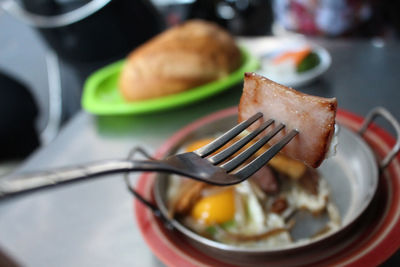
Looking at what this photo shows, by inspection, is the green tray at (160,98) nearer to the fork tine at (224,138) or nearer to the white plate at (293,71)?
the white plate at (293,71)

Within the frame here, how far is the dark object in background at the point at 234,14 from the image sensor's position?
171cm

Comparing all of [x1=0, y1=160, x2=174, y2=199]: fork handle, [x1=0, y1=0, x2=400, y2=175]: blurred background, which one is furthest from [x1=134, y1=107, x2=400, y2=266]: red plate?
[x1=0, y1=0, x2=400, y2=175]: blurred background

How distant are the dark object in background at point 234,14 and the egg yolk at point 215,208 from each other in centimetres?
127

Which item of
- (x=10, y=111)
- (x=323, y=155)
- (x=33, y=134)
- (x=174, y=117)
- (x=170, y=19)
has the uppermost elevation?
(x=323, y=155)

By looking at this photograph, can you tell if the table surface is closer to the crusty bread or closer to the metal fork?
the crusty bread

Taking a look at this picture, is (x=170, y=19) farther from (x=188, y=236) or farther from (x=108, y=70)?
(x=188, y=236)

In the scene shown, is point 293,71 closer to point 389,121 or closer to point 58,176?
point 389,121

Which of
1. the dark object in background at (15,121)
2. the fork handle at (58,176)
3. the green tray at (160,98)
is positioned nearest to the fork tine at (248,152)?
the fork handle at (58,176)

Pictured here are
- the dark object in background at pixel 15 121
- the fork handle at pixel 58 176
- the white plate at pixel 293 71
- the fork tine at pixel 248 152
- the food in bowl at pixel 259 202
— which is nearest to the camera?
the fork handle at pixel 58 176

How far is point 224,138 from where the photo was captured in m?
0.42

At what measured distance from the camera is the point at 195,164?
38 centimetres

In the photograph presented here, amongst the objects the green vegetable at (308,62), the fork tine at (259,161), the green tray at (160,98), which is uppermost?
the fork tine at (259,161)

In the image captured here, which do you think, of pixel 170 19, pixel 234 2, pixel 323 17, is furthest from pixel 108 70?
pixel 323 17

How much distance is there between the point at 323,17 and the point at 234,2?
45cm
